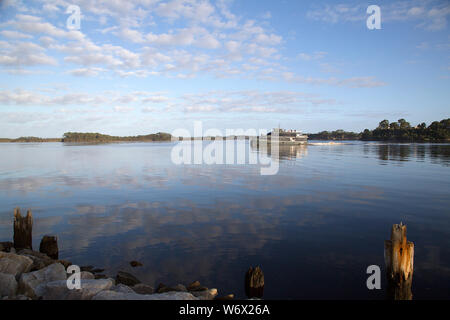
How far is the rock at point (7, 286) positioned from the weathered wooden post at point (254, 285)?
→ 6288mm

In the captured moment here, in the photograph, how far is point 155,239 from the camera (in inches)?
514

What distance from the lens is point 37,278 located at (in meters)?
8.05

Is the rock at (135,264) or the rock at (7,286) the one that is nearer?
the rock at (7,286)

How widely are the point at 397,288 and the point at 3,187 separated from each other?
31145 millimetres

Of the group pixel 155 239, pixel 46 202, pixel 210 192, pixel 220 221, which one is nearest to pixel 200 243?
pixel 155 239

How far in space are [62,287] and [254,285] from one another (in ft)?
17.3

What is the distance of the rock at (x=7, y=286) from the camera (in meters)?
7.27

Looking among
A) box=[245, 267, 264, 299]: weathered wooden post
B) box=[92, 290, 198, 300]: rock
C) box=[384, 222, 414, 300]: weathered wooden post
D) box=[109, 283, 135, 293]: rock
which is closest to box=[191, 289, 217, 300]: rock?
box=[92, 290, 198, 300]: rock

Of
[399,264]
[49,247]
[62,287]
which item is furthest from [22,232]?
[399,264]

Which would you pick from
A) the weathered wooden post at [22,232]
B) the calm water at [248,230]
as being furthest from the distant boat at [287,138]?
the weathered wooden post at [22,232]

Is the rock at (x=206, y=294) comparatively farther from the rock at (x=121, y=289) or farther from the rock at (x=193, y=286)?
the rock at (x=121, y=289)

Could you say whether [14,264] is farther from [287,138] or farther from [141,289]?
[287,138]
